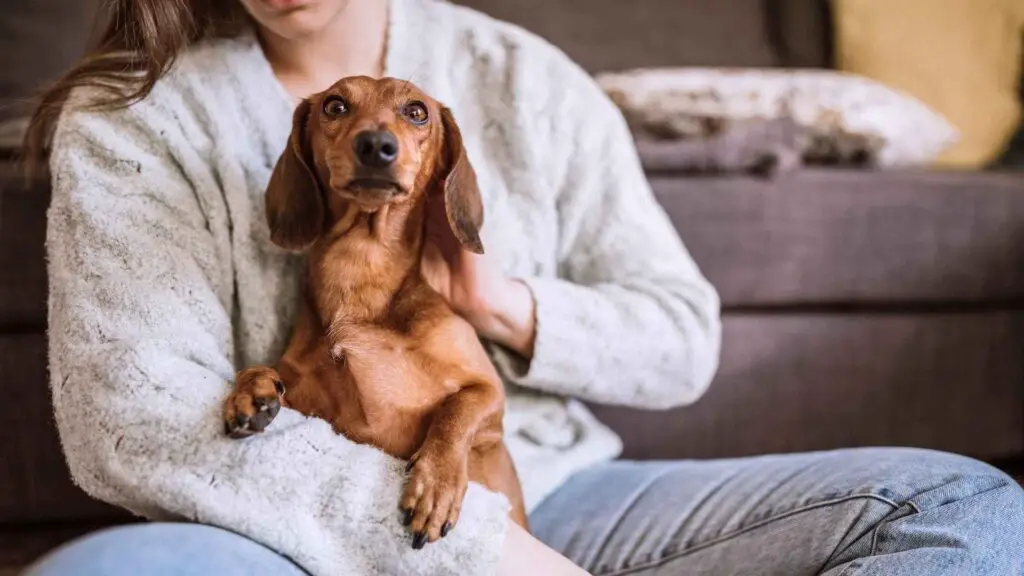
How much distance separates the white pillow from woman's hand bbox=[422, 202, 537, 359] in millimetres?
757

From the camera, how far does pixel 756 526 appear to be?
0.99 m

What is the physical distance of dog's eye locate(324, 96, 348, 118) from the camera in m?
0.96

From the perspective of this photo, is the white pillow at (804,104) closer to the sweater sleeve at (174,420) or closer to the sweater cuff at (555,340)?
the sweater cuff at (555,340)

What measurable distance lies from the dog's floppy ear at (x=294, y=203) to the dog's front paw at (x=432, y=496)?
29cm

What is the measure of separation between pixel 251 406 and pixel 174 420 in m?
0.07

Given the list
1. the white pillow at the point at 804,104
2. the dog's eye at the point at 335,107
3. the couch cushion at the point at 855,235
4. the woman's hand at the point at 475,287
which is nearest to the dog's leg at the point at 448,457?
the woman's hand at the point at 475,287

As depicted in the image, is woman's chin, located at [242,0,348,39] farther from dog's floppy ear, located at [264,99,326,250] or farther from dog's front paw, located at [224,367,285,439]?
dog's front paw, located at [224,367,285,439]

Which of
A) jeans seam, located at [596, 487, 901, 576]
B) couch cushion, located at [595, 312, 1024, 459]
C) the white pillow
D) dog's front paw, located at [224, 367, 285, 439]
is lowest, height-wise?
couch cushion, located at [595, 312, 1024, 459]

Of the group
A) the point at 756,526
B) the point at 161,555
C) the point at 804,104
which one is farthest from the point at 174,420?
the point at 804,104

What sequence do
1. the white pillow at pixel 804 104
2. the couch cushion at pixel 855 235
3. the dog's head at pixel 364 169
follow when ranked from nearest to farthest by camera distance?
the dog's head at pixel 364 169 < the couch cushion at pixel 855 235 < the white pillow at pixel 804 104

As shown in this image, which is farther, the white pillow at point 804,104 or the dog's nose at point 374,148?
the white pillow at point 804,104

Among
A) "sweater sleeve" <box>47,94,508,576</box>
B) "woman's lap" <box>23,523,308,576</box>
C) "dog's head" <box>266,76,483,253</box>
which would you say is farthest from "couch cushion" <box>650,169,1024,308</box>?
"woman's lap" <box>23,523,308,576</box>

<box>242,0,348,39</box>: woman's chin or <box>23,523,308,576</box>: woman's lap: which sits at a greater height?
<box>242,0,348,39</box>: woman's chin

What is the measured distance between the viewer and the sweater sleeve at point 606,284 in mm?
1121
